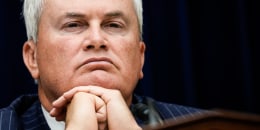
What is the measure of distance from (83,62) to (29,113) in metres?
0.34

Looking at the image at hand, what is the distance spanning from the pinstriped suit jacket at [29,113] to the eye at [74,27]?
0.31 m

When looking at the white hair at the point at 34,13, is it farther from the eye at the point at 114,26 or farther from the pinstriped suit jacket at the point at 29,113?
the pinstriped suit jacket at the point at 29,113

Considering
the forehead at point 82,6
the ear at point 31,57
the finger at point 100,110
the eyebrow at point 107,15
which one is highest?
the forehead at point 82,6

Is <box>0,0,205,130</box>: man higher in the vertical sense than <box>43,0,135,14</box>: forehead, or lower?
lower

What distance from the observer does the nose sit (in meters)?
1.25

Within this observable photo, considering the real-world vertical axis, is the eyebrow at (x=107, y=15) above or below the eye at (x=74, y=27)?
above

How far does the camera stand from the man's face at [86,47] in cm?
126

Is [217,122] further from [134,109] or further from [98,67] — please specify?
[134,109]

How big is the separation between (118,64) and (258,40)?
0.94 m

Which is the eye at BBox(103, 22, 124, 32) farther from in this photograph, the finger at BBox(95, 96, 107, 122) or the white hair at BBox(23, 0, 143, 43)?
the finger at BBox(95, 96, 107, 122)

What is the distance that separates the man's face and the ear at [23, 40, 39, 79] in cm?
4

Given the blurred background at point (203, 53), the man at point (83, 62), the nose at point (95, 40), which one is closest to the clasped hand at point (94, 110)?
the man at point (83, 62)

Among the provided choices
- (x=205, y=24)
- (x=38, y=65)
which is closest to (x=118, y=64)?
(x=38, y=65)

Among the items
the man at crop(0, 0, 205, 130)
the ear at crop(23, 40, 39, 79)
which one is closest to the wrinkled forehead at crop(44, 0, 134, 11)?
the man at crop(0, 0, 205, 130)
